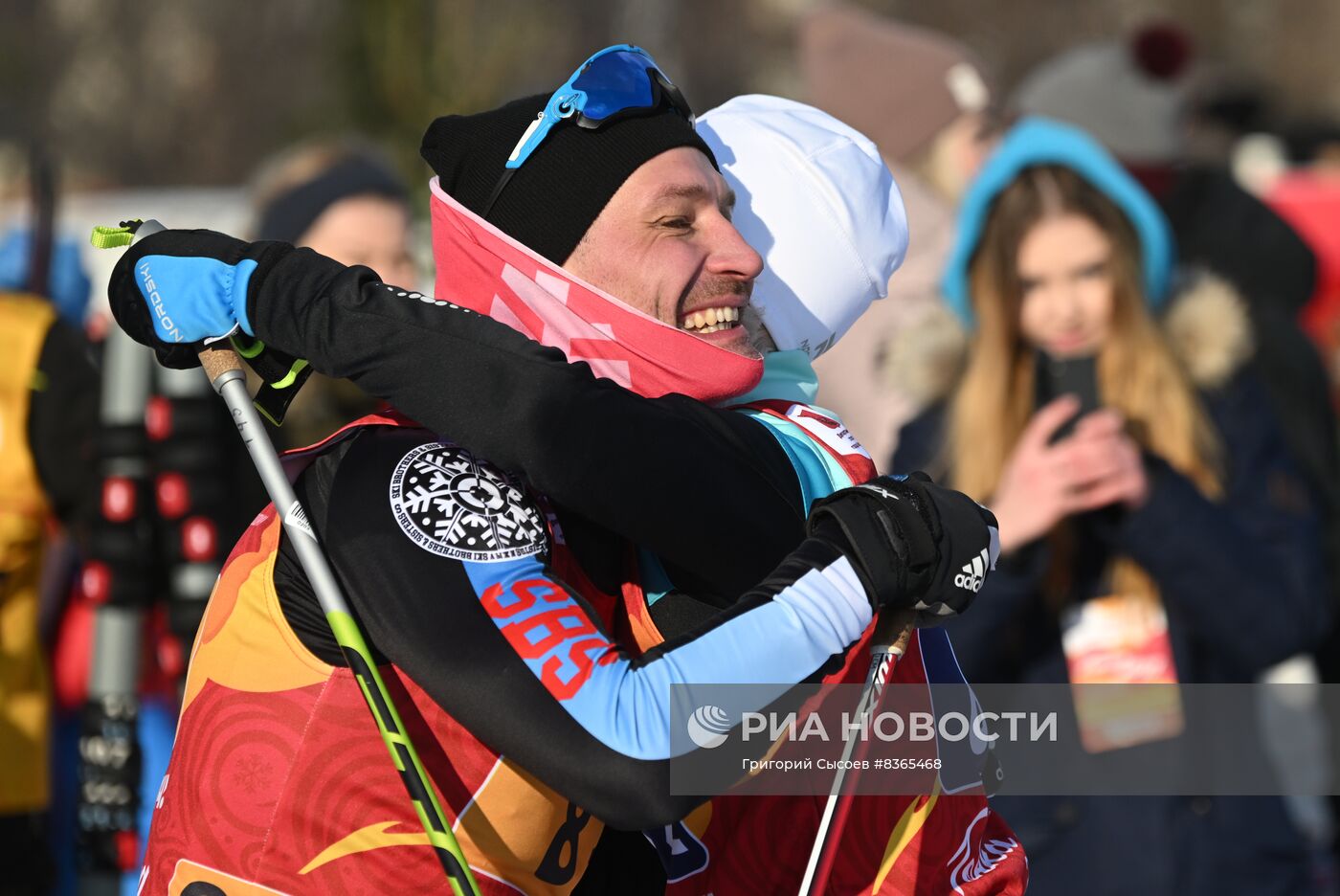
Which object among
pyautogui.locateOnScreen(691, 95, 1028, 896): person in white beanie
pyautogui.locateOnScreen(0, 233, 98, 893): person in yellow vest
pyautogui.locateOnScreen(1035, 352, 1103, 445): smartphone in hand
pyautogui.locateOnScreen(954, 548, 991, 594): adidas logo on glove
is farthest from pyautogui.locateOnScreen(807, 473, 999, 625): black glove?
pyautogui.locateOnScreen(0, 233, 98, 893): person in yellow vest

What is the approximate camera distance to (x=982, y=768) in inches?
108

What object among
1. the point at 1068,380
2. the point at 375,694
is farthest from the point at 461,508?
the point at 1068,380

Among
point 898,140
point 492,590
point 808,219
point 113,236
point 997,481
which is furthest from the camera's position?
point 898,140

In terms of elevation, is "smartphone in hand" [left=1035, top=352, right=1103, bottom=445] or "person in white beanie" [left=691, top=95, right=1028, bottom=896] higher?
"person in white beanie" [left=691, top=95, right=1028, bottom=896]

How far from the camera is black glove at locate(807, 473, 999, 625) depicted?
2.27 metres

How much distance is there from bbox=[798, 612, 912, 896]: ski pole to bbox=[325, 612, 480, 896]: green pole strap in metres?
0.47

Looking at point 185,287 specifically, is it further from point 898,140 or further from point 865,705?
point 898,140

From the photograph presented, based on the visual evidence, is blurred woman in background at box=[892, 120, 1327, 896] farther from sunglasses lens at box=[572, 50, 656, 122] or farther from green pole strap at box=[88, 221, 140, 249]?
green pole strap at box=[88, 221, 140, 249]

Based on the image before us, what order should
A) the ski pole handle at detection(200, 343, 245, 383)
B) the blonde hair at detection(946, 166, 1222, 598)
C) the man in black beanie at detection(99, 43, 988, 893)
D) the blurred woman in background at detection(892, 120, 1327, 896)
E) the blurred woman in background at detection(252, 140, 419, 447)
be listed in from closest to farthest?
the man in black beanie at detection(99, 43, 988, 893) < the ski pole handle at detection(200, 343, 245, 383) < the blurred woman in background at detection(892, 120, 1327, 896) < the blonde hair at detection(946, 166, 1222, 598) < the blurred woman in background at detection(252, 140, 419, 447)

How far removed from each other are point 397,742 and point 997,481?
2.55 meters

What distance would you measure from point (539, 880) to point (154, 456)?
2.54 metres

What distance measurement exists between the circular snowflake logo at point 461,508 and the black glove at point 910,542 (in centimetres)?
37

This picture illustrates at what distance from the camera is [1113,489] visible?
4.18 m

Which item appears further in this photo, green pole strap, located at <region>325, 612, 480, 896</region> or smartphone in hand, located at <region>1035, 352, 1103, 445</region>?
smartphone in hand, located at <region>1035, 352, 1103, 445</region>
